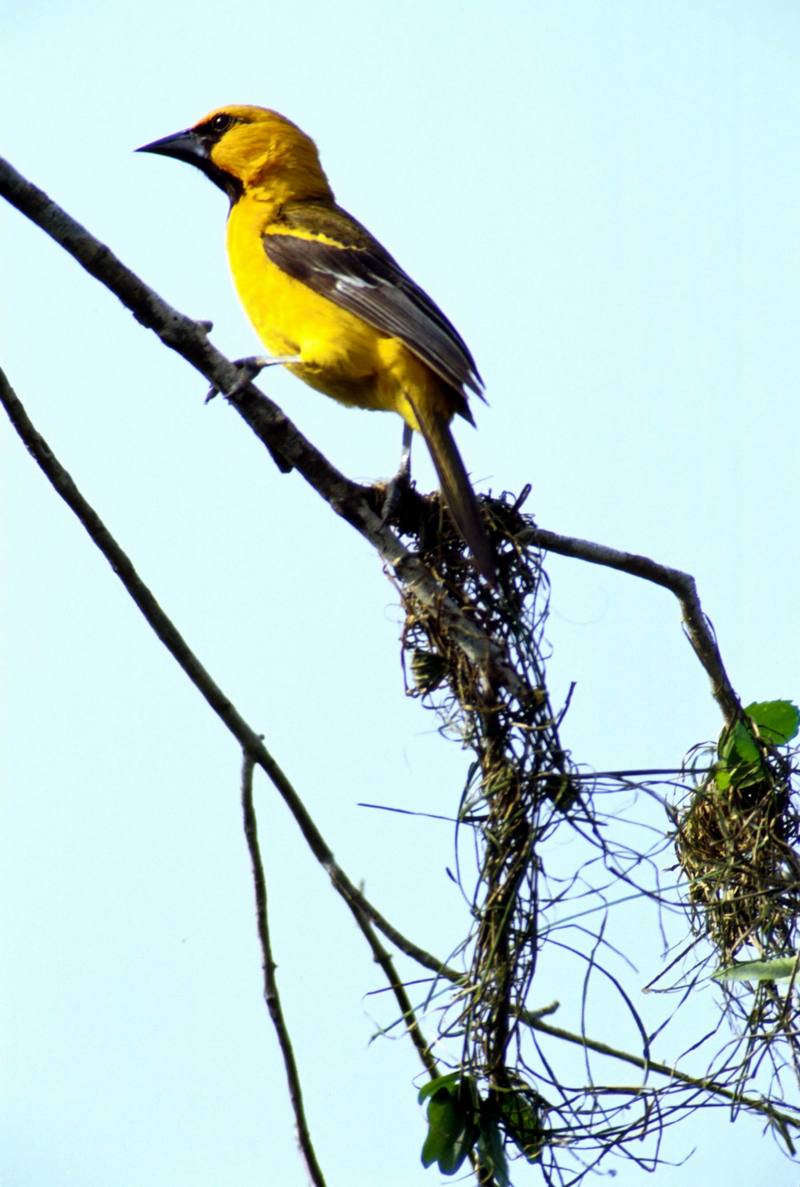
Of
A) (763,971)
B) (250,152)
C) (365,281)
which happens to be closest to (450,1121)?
(763,971)

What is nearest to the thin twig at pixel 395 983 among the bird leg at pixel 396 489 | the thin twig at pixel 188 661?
the thin twig at pixel 188 661

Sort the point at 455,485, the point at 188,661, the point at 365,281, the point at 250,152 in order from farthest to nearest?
the point at 250,152, the point at 365,281, the point at 455,485, the point at 188,661

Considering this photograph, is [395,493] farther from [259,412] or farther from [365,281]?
[365,281]

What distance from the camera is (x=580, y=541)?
322 centimetres

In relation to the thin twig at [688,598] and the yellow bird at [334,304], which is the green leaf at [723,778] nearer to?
the thin twig at [688,598]

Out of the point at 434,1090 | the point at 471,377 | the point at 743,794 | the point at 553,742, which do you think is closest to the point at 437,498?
the point at 471,377

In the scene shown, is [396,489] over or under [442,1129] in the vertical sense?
over

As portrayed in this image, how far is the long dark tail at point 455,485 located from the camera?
2.93m

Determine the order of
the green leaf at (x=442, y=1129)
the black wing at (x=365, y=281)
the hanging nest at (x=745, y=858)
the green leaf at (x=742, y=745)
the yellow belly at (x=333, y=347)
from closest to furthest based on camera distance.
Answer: the green leaf at (x=442, y=1129) < the hanging nest at (x=745, y=858) < the green leaf at (x=742, y=745) < the black wing at (x=365, y=281) < the yellow belly at (x=333, y=347)

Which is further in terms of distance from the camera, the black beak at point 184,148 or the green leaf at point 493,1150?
the black beak at point 184,148

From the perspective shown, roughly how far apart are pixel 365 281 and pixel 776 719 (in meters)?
1.68

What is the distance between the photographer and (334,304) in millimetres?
3775

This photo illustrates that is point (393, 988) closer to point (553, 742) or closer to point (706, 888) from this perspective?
point (553, 742)

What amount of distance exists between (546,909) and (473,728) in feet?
1.27
